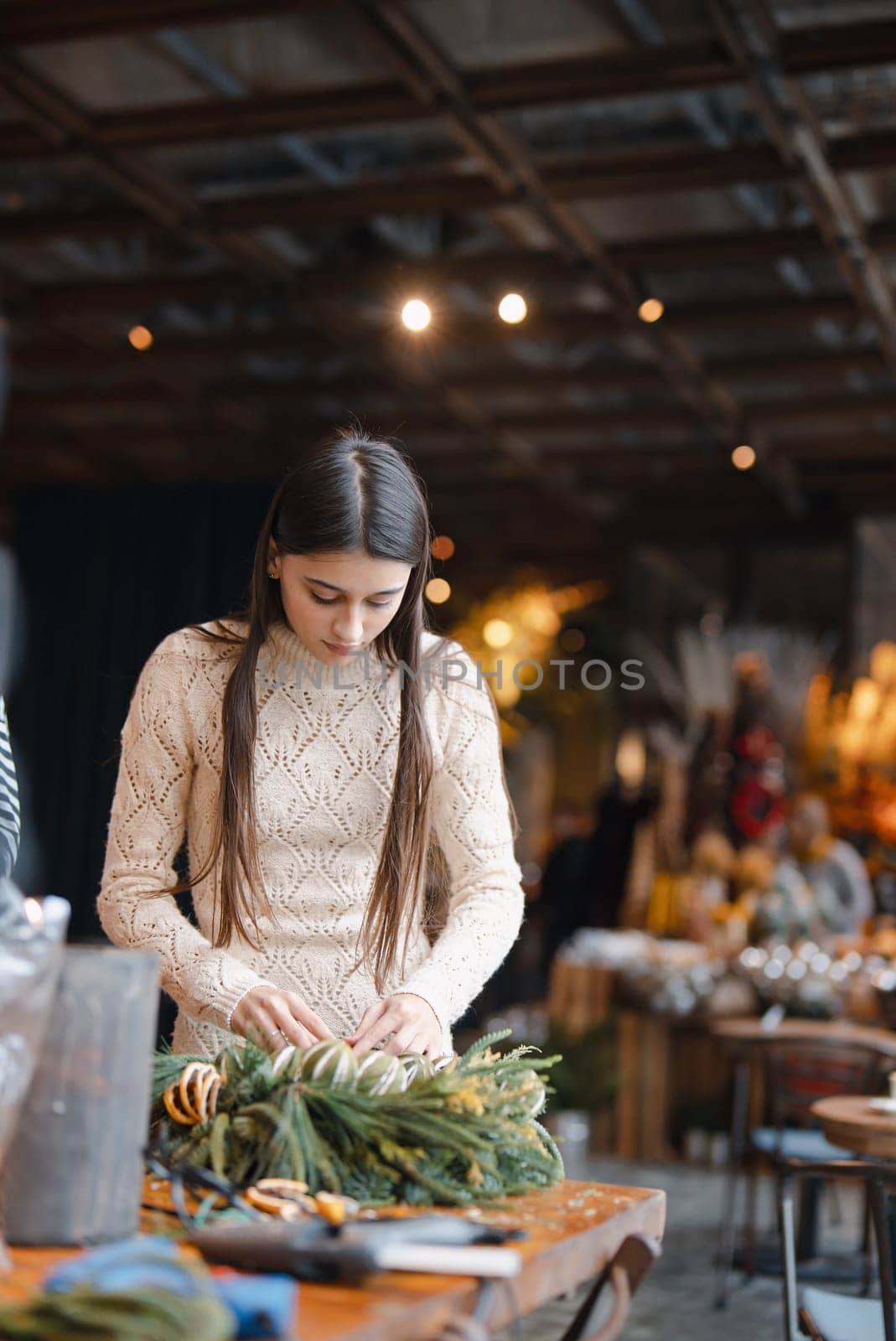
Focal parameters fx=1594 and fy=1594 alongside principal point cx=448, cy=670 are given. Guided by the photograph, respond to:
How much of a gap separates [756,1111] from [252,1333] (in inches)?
226

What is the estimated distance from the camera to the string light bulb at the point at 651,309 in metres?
6.44

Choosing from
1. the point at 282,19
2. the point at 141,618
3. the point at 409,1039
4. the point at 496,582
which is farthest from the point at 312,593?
the point at 496,582

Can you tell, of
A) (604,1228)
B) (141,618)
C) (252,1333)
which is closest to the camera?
(252,1333)

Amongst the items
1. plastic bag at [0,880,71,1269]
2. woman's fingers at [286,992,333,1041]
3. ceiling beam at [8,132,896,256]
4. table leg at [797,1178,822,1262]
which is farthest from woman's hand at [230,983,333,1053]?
ceiling beam at [8,132,896,256]

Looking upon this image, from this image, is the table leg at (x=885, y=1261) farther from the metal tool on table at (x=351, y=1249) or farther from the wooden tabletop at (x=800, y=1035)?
the wooden tabletop at (x=800, y=1035)

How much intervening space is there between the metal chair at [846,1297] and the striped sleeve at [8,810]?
130 centimetres

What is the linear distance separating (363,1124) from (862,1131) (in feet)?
7.30

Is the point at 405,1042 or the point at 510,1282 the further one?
the point at 405,1042

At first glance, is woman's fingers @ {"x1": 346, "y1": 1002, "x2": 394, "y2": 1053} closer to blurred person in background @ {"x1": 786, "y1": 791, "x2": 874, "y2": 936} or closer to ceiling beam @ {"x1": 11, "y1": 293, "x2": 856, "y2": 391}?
ceiling beam @ {"x1": 11, "y1": 293, "x2": 856, "y2": 391}

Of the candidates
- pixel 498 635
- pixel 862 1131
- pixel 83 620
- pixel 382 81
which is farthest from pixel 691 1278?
pixel 83 620

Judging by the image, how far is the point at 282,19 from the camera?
5.01 metres

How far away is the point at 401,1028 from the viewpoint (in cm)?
160

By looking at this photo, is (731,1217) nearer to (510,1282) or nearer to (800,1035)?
(800,1035)

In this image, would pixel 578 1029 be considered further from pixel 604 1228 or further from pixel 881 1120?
pixel 604 1228
